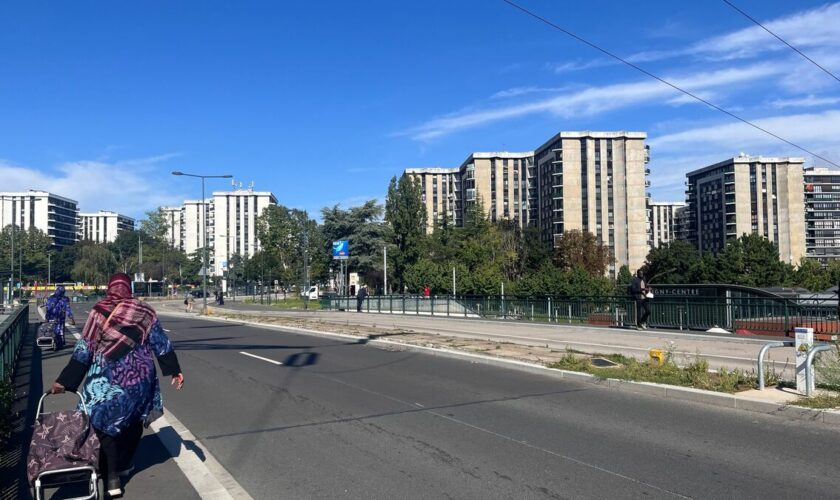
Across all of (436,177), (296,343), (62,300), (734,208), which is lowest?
(296,343)

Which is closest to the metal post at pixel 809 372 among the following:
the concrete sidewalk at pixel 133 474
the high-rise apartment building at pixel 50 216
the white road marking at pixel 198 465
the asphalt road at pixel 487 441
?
the asphalt road at pixel 487 441

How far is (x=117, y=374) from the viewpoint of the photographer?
17.3 feet

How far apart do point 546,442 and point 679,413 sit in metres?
2.63

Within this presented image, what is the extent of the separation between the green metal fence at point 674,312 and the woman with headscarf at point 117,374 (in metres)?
12.3

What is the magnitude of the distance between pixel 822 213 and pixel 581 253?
9865 centimetres

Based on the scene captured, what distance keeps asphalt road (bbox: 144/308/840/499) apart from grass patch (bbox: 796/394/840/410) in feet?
1.91

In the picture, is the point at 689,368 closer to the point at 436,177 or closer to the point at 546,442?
the point at 546,442

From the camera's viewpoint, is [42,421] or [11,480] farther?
[11,480]

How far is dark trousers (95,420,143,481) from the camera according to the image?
17.4 ft

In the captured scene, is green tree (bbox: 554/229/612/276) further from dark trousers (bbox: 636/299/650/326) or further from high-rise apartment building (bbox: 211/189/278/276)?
high-rise apartment building (bbox: 211/189/278/276)

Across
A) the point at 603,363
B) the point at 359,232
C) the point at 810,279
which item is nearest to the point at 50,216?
the point at 359,232

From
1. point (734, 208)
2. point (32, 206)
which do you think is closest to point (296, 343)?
point (734, 208)

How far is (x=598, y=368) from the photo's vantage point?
41.1 ft

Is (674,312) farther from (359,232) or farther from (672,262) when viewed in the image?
(672,262)
